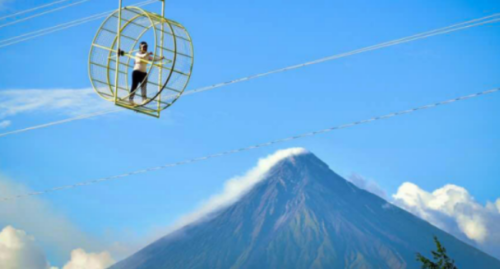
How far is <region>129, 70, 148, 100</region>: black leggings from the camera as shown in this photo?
61.3 ft

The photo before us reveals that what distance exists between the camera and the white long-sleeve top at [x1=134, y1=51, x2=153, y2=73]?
18984 millimetres

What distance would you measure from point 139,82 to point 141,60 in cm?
49

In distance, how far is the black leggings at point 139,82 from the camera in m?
18.7

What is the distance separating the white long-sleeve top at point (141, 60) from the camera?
62.3 ft

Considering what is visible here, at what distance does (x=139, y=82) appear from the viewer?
19078mm

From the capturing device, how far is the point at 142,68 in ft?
63.0

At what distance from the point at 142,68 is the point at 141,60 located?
269 mm

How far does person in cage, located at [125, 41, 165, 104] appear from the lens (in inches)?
738

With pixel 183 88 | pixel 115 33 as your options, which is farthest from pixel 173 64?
pixel 115 33

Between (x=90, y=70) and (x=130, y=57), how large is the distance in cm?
90

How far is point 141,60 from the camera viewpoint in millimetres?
18969

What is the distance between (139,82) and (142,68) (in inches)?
13.2

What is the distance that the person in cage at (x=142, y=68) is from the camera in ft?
61.5

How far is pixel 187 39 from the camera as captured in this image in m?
18.6
